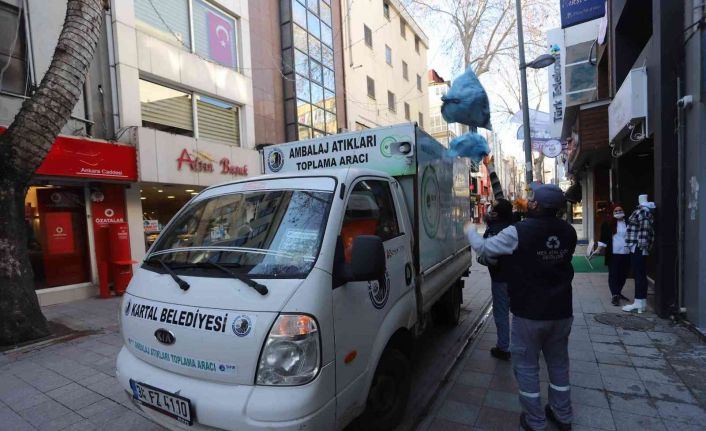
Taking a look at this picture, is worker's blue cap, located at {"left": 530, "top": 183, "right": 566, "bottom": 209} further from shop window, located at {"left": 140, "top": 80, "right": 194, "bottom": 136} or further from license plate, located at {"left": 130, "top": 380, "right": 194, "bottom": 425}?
shop window, located at {"left": 140, "top": 80, "right": 194, "bottom": 136}

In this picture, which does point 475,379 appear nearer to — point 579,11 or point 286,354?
point 286,354

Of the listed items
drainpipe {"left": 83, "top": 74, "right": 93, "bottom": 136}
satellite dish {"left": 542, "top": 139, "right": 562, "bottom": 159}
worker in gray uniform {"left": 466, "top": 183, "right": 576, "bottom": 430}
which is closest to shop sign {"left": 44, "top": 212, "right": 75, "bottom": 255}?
drainpipe {"left": 83, "top": 74, "right": 93, "bottom": 136}

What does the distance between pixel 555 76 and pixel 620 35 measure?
5.53 metres

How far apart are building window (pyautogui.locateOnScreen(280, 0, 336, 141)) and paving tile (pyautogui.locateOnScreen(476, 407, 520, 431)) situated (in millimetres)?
13194

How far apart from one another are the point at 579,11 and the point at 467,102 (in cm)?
838

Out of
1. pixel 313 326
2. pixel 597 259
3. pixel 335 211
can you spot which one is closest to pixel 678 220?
pixel 335 211

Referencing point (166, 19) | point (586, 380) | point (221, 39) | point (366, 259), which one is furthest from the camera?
point (221, 39)

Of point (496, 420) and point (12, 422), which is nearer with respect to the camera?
point (496, 420)

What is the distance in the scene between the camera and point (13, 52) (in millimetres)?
7746

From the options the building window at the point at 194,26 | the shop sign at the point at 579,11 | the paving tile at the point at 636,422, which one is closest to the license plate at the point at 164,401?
the paving tile at the point at 636,422

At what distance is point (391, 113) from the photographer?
23688 mm

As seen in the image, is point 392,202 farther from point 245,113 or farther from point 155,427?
point 245,113

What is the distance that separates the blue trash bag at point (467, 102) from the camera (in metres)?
4.12

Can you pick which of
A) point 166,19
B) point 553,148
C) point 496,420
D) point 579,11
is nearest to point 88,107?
point 166,19
